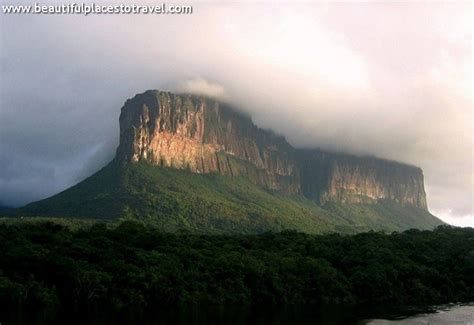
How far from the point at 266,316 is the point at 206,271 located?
15696 mm

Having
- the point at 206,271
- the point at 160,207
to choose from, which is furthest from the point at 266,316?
the point at 160,207

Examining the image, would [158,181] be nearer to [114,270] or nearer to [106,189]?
[106,189]

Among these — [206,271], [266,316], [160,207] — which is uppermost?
[160,207]

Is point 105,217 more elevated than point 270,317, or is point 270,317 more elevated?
point 105,217

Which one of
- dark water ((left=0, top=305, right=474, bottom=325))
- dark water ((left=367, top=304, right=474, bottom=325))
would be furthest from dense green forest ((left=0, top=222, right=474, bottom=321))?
dark water ((left=367, top=304, right=474, bottom=325))

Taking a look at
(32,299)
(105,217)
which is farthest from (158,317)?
(105,217)

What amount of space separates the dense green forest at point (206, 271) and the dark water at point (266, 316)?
2.38 metres

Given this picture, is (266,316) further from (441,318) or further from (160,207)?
(160,207)

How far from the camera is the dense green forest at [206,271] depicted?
61812 millimetres

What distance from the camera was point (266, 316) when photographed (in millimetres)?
57094

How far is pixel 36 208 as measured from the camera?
163875 mm

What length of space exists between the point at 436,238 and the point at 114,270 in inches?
2555

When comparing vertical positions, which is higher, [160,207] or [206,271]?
[160,207]

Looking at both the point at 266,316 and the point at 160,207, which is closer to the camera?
the point at 266,316
